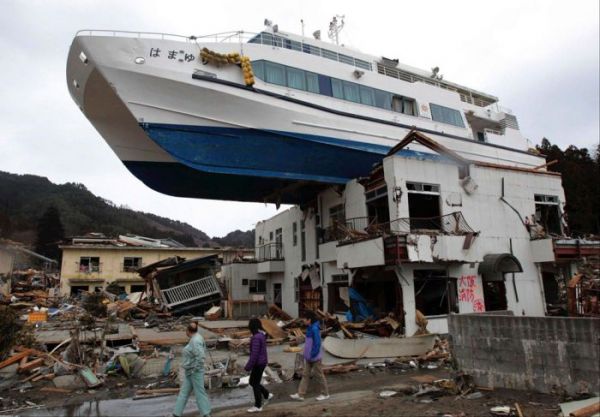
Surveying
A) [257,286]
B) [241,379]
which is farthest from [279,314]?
[241,379]

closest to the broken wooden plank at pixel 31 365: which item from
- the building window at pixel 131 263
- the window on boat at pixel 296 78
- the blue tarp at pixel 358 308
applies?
the blue tarp at pixel 358 308

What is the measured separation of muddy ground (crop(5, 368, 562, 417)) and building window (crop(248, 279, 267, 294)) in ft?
56.7

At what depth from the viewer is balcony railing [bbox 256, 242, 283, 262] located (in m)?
25.0

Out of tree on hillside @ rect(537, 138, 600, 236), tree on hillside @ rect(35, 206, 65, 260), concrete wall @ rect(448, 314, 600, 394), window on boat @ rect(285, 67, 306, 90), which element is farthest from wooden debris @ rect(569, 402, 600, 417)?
tree on hillside @ rect(35, 206, 65, 260)

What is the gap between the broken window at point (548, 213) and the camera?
19.1 metres

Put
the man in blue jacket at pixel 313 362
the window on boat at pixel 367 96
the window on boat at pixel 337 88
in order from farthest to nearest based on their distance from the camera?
the window on boat at pixel 367 96 < the window on boat at pixel 337 88 < the man in blue jacket at pixel 313 362

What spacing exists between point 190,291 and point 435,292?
1530cm

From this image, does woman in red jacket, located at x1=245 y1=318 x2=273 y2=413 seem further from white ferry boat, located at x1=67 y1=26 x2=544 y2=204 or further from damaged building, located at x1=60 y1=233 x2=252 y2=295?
damaged building, located at x1=60 y1=233 x2=252 y2=295

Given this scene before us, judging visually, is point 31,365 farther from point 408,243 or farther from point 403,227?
point 403,227

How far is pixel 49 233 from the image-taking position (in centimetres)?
5762

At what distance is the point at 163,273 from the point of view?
1005 inches

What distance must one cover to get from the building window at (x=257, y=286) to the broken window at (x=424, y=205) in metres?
11.4

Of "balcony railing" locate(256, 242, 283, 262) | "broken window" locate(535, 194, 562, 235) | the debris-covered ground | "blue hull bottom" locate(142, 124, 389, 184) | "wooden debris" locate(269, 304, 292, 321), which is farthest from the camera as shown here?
"balcony railing" locate(256, 242, 283, 262)

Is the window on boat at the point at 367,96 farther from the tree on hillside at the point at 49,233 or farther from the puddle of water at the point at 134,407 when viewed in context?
the tree on hillside at the point at 49,233
